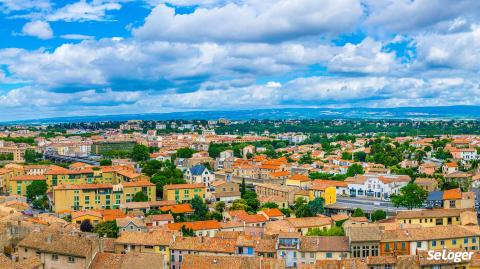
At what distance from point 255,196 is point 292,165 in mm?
27084

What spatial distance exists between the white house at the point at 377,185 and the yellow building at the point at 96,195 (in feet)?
81.6

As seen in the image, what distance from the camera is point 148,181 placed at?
210 ft

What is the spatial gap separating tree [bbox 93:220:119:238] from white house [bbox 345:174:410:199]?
35.3 metres

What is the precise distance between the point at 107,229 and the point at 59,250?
1289 cm

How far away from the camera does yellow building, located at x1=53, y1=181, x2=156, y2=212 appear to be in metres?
56.2

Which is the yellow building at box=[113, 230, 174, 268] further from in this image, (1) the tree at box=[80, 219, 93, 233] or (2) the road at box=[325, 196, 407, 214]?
(2) the road at box=[325, 196, 407, 214]

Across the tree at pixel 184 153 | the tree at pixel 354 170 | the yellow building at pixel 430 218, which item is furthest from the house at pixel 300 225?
the tree at pixel 184 153

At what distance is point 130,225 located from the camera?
42.8 m

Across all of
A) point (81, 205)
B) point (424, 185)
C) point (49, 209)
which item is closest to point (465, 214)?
point (424, 185)

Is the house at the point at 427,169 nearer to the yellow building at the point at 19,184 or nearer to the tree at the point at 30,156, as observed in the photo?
the yellow building at the point at 19,184

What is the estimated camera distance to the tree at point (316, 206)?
53.4 meters

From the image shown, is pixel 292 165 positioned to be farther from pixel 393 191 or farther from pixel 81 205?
pixel 81 205

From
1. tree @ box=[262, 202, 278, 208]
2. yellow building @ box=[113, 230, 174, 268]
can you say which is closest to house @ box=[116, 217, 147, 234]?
yellow building @ box=[113, 230, 174, 268]

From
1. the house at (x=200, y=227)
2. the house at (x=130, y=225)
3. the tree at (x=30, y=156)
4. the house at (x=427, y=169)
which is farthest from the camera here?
the tree at (x=30, y=156)
